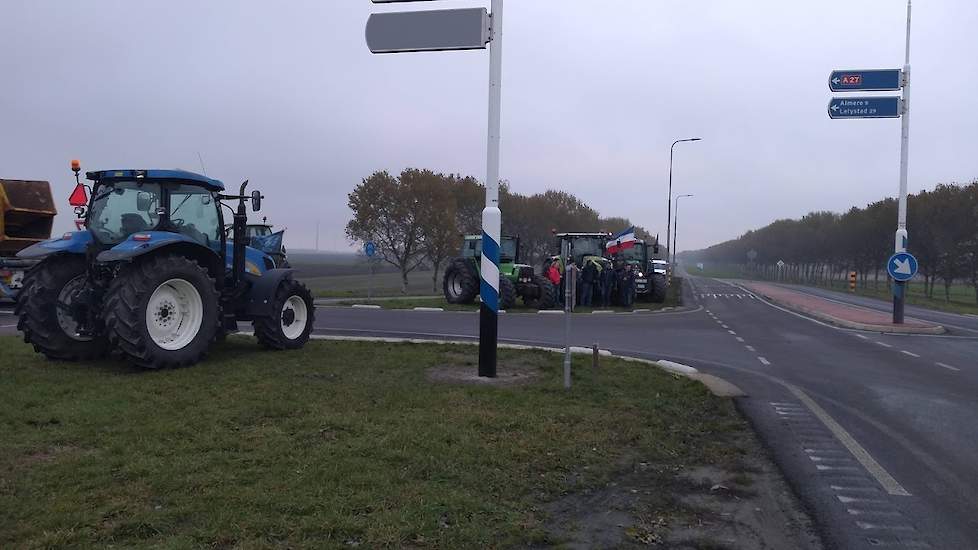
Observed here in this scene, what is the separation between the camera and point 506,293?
77.8ft

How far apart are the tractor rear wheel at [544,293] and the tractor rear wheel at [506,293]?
4.24 ft

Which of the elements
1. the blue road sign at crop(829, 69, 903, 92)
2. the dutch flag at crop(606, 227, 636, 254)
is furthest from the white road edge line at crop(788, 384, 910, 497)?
the blue road sign at crop(829, 69, 903, 92)

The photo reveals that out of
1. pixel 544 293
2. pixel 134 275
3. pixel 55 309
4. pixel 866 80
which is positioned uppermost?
pixel 866 80

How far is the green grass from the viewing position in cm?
421

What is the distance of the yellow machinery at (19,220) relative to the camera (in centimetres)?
1806

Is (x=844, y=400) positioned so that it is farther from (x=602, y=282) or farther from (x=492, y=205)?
(x=602, y=282)

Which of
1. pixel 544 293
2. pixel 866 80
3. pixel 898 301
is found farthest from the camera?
pixel 544 293

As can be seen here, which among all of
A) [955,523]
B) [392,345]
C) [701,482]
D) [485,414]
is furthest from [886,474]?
[392,345]

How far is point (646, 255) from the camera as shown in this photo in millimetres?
33250

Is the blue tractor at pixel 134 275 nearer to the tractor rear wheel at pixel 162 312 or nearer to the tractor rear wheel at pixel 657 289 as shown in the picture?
the tractor rear wheel at pixel 162 312

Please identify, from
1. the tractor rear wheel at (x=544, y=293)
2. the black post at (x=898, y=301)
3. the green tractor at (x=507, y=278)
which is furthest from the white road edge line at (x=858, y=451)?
the green tractor at (x=507, y=278)

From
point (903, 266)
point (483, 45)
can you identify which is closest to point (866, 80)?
point (903, 266)

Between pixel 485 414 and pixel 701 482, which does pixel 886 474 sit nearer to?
pixel 701 482

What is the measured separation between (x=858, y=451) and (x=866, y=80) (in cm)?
1720
